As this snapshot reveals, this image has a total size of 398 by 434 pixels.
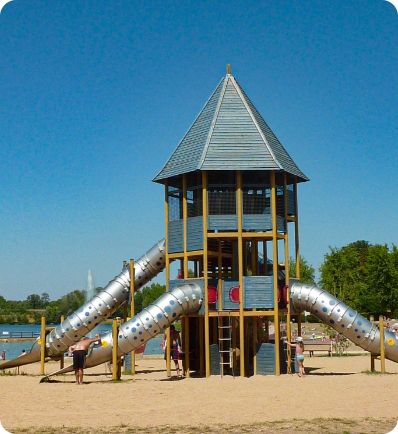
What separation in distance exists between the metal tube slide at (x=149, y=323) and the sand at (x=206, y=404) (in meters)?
1.09

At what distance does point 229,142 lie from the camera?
985 inches

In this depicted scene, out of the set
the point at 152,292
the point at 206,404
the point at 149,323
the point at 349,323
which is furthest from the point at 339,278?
the point at 152,292

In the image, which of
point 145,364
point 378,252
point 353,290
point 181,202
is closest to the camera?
point 181,202

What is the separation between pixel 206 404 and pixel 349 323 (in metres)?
9.03

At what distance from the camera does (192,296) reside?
23.7 meters

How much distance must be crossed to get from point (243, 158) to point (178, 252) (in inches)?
170

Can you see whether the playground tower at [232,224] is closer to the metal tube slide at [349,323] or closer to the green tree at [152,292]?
the metal tube slide at [349,323]

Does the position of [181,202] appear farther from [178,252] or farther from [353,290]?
[353,290]

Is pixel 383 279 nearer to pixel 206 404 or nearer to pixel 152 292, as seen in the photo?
pixel 152 292

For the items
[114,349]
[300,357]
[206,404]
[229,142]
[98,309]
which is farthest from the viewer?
[98,309]

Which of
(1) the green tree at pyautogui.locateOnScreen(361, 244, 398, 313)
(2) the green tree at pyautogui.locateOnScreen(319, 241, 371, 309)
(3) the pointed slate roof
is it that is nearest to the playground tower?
(3) the pointed slate roof

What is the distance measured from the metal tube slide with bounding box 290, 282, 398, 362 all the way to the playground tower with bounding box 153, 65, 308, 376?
1.08 m

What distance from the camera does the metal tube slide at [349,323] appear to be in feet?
79.0

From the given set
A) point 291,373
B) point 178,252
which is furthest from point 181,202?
point 291,373
